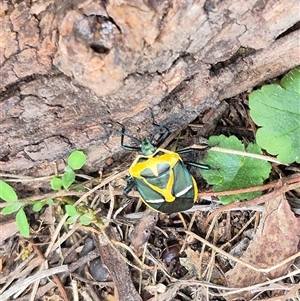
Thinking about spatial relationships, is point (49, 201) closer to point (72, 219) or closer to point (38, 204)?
point (38, 204)

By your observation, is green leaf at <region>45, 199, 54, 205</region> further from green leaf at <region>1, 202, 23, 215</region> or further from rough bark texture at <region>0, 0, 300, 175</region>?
rough bark texture at <region>0, 0, 300, 175</region>

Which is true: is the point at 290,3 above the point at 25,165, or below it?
above

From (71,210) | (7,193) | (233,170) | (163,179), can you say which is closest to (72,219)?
(71,210)

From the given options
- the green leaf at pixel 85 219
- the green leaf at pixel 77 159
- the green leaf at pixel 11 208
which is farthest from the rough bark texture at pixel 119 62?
the green leaf at pixel 85 219

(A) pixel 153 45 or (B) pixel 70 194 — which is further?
(B) pixel 70 194

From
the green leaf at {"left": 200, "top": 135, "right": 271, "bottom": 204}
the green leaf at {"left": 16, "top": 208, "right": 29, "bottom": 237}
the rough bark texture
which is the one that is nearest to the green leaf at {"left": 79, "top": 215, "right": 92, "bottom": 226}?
the green leaf at {"left": 16, "top": 208, "right": 29, "bottom": 237}

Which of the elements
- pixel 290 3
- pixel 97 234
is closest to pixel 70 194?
pixel 97 234

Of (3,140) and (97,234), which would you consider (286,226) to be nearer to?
(97,234)
